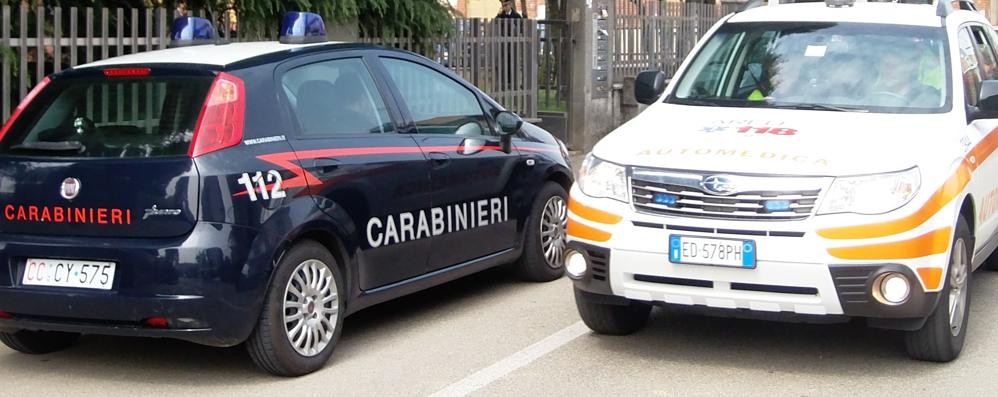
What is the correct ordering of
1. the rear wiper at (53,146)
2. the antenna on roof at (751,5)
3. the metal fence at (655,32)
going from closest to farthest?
the rear wiper at (53,146), the antenna on roof at (751,5), the metal fence at (655,32)

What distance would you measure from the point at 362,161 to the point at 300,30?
99 centimetres

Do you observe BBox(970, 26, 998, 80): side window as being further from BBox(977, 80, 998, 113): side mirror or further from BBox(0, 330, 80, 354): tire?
BBox(0, 330, 80, 354): tire

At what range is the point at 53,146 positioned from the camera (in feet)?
19.8

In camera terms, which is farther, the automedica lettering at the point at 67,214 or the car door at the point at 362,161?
the car door at the point at 362,161

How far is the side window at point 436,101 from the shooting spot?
285 inches

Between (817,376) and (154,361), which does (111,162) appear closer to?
(154,361)

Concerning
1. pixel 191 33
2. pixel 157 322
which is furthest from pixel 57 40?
pixel 157 322

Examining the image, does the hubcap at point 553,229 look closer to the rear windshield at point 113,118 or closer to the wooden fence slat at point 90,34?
the rear windshield at point 113,118

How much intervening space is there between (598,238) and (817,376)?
46.8 inches

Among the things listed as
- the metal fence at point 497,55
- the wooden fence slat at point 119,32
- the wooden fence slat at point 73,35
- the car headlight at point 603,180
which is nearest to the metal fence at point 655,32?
the metal fence at point 497,55

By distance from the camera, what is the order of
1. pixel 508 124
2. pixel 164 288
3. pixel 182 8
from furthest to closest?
pixel 182 8 < pixel 508 124 < pixel 164 288

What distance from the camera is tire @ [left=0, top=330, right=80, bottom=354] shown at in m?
6.62

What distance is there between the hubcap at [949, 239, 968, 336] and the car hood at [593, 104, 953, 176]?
0.51 m

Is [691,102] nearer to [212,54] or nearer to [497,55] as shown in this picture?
[212,54]
